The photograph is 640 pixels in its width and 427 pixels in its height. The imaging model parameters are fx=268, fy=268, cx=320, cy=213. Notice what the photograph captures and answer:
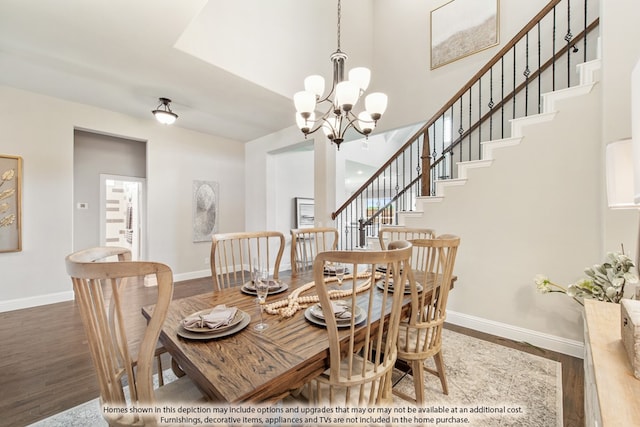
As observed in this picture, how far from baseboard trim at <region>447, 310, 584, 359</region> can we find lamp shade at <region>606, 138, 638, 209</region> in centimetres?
174

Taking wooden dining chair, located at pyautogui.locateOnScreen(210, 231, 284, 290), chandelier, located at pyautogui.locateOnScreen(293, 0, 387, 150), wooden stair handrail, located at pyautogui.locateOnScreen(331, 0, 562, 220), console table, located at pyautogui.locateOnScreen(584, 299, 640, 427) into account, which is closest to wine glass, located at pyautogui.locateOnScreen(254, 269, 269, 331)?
wooden dining chair, located at pyautogui.locateOnScreen(210, 231, 284, 290)

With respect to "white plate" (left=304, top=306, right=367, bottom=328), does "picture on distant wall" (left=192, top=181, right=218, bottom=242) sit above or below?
above

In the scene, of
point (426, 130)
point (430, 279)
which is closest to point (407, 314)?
point (430, 279)

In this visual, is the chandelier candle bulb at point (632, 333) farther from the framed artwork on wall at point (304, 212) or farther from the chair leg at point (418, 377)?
the framed artwork on wall at point (304, 212)

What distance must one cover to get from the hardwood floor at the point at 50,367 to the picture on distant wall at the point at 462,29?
11.9 feet

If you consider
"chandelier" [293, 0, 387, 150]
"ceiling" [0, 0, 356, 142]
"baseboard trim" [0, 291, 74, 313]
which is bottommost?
"baseboard trim" [0, 291, 74, 313]

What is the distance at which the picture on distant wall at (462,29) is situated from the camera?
3562mm

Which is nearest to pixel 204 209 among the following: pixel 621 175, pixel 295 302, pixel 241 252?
pixel 241 252

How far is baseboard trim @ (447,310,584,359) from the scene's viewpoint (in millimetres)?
2252

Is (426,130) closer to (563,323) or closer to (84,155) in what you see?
(563,323)

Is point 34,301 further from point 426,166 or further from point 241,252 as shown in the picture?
point 426,166

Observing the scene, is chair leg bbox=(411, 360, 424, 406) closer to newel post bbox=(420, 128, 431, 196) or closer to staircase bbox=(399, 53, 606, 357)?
staircase bbox=(399, 53, 606, 357)

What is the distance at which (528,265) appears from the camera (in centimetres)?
246

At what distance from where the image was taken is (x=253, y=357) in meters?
0.95
